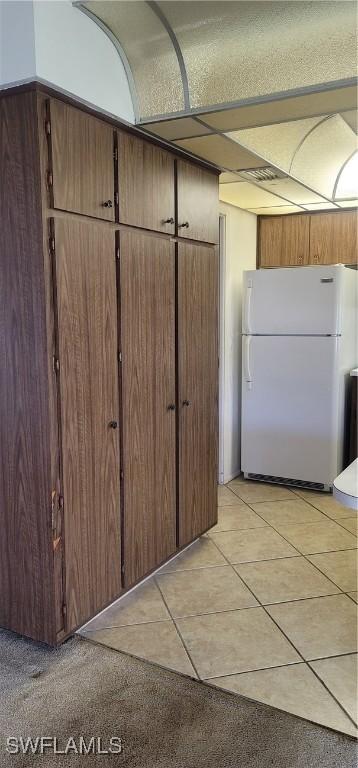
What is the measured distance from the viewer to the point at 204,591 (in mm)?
2768

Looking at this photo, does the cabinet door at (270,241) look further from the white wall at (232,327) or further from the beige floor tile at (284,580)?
the beige floor tile at (284,580)

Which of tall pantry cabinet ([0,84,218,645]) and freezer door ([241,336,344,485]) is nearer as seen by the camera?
tall pantry cabinet ([0,84,218,645])

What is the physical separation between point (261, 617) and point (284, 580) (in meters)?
0.38

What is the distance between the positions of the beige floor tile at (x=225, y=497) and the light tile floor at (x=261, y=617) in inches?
15.2

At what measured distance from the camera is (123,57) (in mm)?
2273

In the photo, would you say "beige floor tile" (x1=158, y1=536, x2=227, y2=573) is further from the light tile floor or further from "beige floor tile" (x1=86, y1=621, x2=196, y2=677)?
"beige floor tile" (x1=86, y1=621, x2=196, y2=677)

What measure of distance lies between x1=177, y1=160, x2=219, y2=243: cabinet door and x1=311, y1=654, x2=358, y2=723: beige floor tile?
6.86ft

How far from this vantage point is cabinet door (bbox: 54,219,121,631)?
211cm

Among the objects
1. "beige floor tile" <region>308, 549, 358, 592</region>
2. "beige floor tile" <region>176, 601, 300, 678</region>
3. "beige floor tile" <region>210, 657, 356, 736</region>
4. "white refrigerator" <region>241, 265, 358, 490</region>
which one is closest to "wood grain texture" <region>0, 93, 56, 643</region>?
"beige floor tile" <region>176, 601, 300, 678</region>

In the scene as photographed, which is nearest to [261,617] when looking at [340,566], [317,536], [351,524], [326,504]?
[340,566]

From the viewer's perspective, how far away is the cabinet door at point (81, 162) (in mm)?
2008

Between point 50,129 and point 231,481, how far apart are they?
10.6ft

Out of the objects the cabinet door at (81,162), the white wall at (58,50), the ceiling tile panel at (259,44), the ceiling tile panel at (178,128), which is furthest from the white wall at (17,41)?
the ceiling tile panel at (178,128)

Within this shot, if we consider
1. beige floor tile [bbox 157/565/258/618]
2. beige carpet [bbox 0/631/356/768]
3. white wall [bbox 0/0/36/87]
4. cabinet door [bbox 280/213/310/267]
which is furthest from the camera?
cabinet door [bbox 280/213/310/267]
